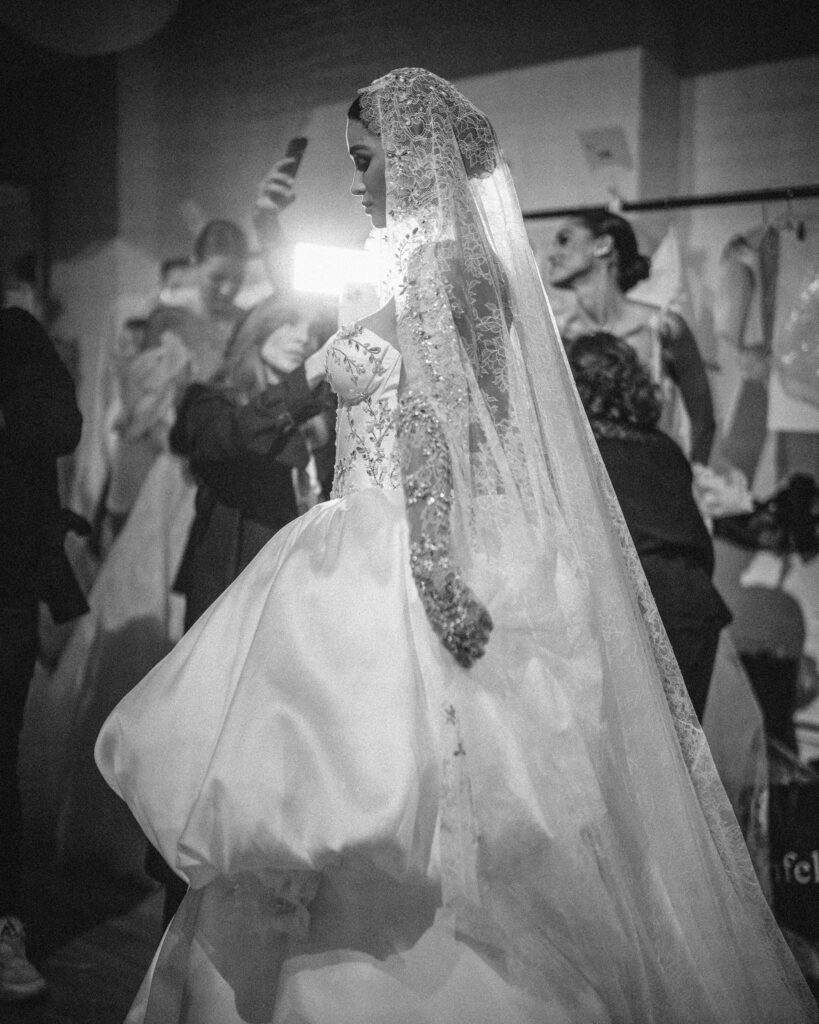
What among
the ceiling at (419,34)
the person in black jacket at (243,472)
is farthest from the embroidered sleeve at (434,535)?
the ceiling at (419,34)

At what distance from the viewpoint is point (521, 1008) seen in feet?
5.39

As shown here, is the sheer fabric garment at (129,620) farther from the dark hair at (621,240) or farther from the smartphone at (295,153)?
the dark hair at (621,240)

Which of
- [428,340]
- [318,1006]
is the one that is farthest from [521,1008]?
[428,340]

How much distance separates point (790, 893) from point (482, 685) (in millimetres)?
1528

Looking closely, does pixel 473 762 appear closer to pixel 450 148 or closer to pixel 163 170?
pixel 450 148

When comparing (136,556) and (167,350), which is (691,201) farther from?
(136,556)

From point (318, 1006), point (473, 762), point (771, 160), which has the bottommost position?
point (318, 1006)

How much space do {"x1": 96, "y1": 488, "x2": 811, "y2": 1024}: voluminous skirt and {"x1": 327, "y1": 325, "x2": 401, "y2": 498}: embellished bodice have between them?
0.08 meters

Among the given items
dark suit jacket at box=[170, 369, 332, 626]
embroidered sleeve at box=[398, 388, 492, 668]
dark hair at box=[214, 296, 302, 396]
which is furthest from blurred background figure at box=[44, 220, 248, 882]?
embroidered sleeve at box=[398, 388, 492, 668]

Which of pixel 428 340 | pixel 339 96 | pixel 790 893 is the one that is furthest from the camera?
pixel 339 96

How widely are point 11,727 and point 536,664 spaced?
1454mm

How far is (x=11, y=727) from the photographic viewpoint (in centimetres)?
256

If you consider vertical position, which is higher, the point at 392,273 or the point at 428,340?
the point at 392,273

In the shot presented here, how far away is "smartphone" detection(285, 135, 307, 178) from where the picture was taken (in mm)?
3363
